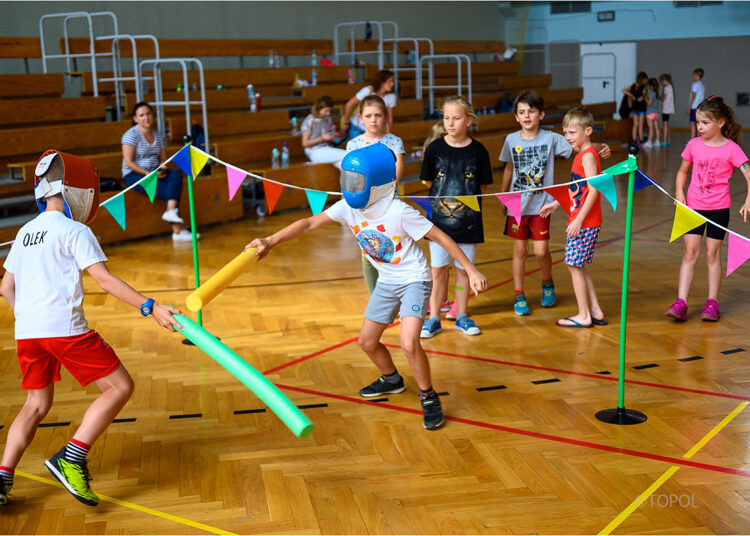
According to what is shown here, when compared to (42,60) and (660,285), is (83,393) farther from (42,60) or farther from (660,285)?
(42,60)

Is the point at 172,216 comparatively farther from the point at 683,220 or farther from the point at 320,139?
the point at 683,220

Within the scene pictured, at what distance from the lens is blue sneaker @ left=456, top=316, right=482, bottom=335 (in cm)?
473

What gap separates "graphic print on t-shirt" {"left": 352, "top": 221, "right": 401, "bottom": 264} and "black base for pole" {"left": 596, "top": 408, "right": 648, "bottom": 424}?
110cm

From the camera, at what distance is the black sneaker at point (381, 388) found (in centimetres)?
385

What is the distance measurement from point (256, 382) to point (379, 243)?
3.64 ft

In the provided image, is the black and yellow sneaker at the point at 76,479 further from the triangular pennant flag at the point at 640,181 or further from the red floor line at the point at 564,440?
the triangular pennant flag at the point at 640,181

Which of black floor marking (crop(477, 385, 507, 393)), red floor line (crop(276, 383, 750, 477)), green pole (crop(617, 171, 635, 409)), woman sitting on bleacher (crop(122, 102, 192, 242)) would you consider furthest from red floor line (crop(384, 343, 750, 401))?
woman sitting on bleacher (crop(122, 102, 192, 242))

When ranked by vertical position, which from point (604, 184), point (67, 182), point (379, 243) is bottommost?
point (379, 243)

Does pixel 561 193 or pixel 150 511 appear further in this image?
pixel 561 193

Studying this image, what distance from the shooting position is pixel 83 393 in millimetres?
3979

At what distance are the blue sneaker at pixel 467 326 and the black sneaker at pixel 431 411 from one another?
4.18 ft

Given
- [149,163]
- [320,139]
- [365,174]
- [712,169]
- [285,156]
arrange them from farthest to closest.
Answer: [285,156] → [320,139] → [149,163] → [712,169] → [365,174]

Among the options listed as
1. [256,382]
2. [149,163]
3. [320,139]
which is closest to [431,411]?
[256,382]

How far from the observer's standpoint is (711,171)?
15.1 ft
